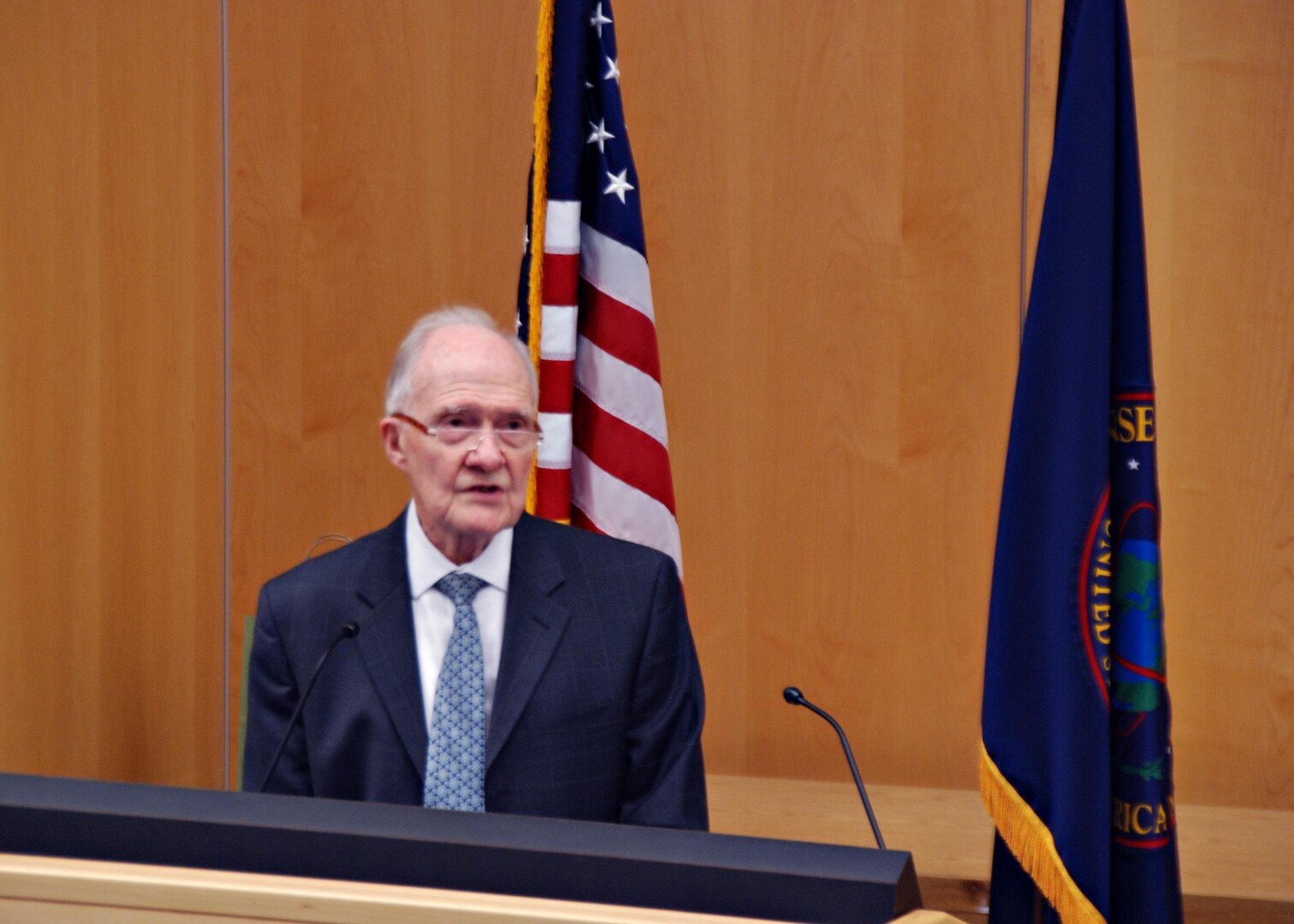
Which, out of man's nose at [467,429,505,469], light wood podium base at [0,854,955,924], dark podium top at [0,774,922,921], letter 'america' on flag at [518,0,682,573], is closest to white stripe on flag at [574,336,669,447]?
letter 'america' on flag at [518,0,682,573]

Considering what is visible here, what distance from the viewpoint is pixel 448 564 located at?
2.01 meters

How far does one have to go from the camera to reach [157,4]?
3.43 metres

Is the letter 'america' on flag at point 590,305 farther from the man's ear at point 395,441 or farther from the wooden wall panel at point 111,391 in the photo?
the wooden wall panel at point 111,391

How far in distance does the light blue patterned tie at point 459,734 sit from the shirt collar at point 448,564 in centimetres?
11

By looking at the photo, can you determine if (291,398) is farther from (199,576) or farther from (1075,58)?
(1075,58)

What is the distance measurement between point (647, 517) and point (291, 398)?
1.35 m

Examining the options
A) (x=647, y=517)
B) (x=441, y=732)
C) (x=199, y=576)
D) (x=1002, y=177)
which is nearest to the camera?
(x=441, y=732)

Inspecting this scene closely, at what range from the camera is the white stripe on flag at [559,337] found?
107 inches

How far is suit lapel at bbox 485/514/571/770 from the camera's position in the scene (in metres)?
1.89

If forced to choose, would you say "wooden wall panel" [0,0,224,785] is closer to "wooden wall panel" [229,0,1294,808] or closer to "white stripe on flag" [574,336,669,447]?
"wooden wall panel" [229,0,1294,808]

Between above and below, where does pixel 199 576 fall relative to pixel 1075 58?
below

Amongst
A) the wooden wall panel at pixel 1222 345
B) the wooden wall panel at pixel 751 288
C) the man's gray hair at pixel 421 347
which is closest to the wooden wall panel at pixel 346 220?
the wooden wall panel at pixel 751 288

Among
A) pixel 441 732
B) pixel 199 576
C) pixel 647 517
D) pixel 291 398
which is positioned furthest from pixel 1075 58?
pixel 199 576

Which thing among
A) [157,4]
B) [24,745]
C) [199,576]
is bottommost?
[24,745]
